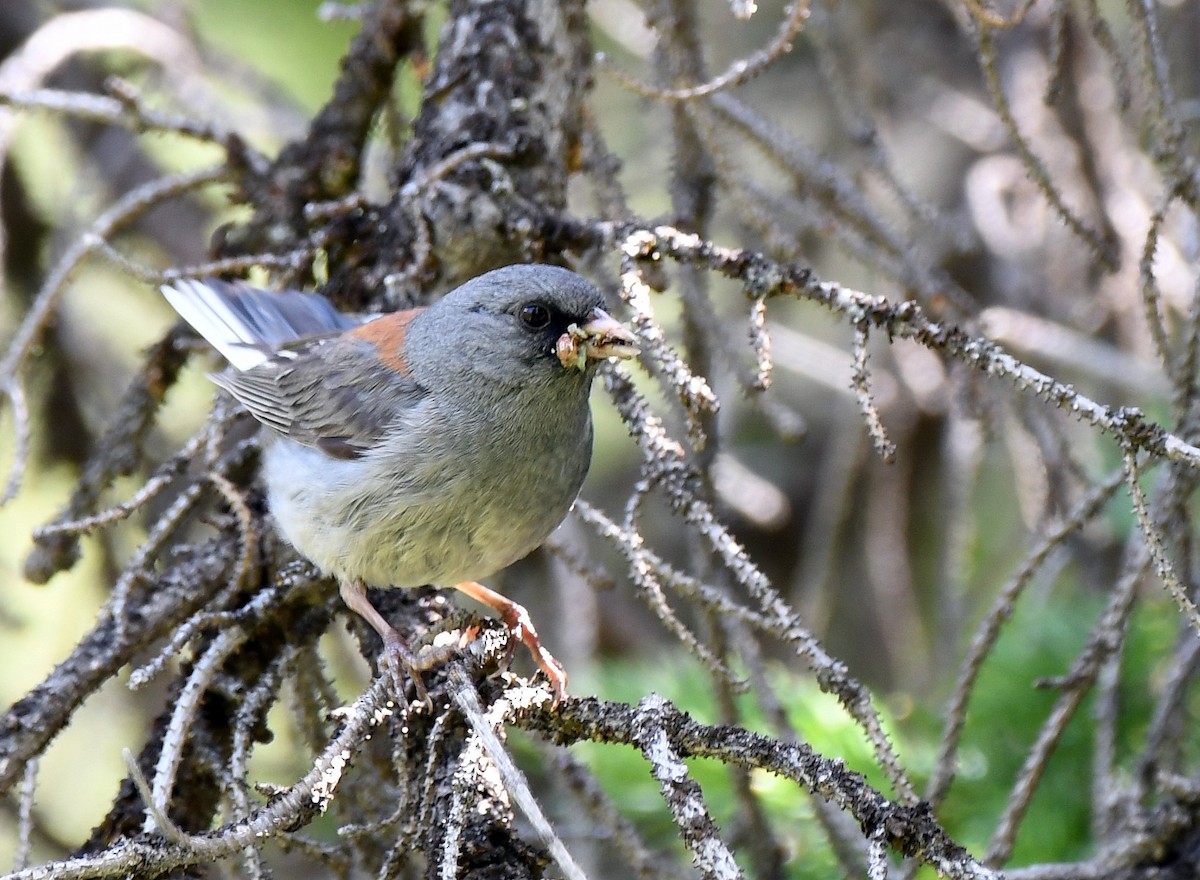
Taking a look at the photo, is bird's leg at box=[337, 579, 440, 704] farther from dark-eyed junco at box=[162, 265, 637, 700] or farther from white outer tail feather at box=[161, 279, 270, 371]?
white outer tail feather at box=[161, 279, 270, 371]

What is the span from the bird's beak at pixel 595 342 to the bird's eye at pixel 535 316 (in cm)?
5

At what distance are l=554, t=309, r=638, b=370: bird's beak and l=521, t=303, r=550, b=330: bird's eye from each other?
5 centimetres

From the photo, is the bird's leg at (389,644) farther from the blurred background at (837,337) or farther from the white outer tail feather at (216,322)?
the white outer tail feather at (216,322)

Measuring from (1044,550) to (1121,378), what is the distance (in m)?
1.87

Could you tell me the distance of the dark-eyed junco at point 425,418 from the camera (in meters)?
2.63

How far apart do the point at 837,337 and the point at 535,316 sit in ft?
9.47

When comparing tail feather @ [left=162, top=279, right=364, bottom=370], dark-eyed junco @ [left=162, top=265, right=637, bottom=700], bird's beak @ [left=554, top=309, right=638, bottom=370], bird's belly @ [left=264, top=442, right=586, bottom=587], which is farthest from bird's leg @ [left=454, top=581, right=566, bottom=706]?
tail feather @ [left=162, top=279, right=364, bottom=370]

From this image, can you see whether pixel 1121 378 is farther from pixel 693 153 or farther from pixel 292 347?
pixel 292 347

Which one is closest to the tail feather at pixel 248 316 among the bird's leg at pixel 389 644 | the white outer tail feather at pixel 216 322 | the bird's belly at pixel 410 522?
the white outer tail feather at pixel 216 322

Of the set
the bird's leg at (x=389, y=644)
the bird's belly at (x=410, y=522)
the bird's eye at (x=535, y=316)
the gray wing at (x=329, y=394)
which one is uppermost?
the bird's eye at (x=535, y=316)

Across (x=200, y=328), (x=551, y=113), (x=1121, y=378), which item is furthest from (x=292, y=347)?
(x=1121, y=378)

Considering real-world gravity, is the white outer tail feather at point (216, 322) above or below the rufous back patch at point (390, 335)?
below

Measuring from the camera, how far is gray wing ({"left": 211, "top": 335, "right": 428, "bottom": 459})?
2.94m

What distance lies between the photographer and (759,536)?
5422mm
